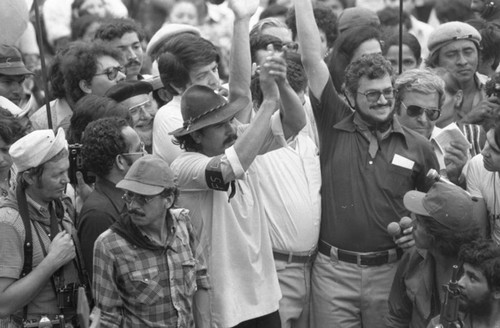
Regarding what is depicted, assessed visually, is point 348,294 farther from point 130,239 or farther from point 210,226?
point 130,239

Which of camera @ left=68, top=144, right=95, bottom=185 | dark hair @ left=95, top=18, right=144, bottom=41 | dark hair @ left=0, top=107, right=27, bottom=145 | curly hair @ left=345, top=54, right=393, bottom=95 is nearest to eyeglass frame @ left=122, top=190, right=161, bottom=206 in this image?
camera @ left=68, top=144, right=95, bottom=185

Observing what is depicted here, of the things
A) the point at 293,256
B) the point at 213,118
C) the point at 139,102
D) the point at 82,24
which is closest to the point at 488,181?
the point at 293,256

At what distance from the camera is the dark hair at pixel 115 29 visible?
27.3 feet

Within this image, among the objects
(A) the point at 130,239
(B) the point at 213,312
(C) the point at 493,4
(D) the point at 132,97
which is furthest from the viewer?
(C) the point at 493,4

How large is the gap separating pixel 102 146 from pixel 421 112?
6.72ft

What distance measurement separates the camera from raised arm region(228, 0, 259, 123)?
248 inches

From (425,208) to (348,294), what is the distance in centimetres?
78

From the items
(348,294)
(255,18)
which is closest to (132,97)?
(348,294)

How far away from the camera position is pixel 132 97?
718 centimetres

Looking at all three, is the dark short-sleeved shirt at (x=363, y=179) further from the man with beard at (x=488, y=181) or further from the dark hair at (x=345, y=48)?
the dark hair at (x=345, y=48)

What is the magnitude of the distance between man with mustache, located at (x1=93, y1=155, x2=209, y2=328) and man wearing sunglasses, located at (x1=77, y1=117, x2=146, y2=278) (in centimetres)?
23

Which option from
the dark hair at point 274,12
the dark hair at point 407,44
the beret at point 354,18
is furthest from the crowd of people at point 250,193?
the dark hair at point 274,12

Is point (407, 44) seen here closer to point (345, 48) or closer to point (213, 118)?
point (345, 48)

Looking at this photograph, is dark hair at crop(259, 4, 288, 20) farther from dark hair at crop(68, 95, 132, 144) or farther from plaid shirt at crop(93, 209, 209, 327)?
plaid shirt at crop(93, 209, 209, 327)
